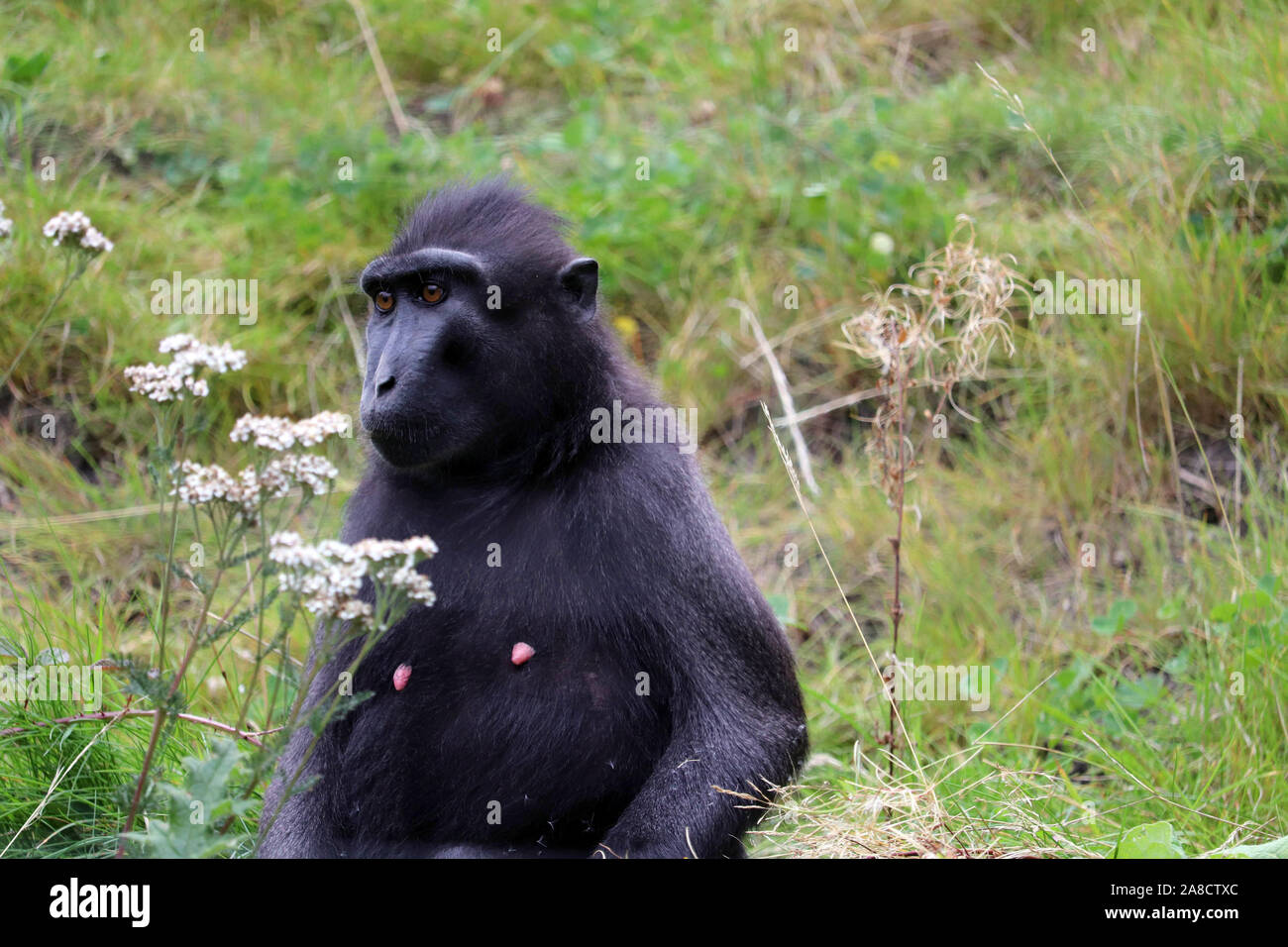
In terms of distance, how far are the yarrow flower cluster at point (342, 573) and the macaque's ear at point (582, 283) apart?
1.62 m

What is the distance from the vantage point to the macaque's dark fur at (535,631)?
4.14 m

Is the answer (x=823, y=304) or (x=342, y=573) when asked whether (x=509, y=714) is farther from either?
(x=823, y=304)

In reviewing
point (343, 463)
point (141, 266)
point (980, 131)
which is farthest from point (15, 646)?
point (980, 131)

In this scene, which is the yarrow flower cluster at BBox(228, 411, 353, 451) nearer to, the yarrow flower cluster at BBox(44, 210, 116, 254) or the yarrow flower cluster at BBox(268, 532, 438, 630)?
the yarrow flower cluster at BBox(268, 532, 438, 630)

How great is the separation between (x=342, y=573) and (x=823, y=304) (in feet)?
16.8

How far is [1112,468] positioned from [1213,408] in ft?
1.90

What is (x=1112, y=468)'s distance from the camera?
21.7ft

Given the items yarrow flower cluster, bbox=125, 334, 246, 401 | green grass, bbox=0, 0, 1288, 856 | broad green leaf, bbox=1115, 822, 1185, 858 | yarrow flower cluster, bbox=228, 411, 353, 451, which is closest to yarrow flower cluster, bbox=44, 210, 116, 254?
yarrow flower cluster, bbox=125, 334, 246, 401

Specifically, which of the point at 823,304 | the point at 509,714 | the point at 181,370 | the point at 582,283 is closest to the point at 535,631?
the point at 509,714

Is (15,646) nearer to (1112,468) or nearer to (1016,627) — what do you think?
(1016,627)

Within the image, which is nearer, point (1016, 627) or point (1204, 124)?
point (1016, 627)

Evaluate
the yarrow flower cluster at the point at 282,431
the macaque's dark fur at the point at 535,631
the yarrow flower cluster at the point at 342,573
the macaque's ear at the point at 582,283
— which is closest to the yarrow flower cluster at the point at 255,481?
the yarrow flower cluster at the point at 282,431

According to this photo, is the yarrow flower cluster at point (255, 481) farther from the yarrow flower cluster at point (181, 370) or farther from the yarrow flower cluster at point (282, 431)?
the yarrow flower cluster at point (181, 370)

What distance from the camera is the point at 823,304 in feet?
25.6
